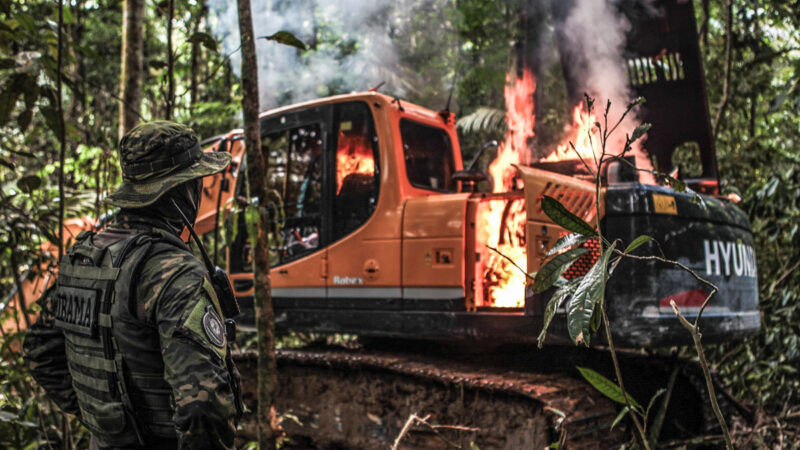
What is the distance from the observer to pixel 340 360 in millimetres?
5457

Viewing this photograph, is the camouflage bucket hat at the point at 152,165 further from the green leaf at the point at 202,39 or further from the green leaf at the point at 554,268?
the green leaf at the point at 202,39

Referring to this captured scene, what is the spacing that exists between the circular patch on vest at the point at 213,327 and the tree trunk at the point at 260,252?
2169 mm

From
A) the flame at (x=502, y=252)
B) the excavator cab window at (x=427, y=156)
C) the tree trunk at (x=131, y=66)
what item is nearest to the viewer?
the flame at (x=502, y=252)

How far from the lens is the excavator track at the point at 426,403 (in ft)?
14.3

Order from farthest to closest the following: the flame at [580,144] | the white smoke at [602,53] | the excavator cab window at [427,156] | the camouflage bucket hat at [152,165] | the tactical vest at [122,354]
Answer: the white smoke at [602,53]
the excavator cab window at [427,156]
the flame at [580,144]
the camouflage bucket hat at [152,165]
the tactical vest at [122,354]

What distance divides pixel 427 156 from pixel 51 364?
12.6ft

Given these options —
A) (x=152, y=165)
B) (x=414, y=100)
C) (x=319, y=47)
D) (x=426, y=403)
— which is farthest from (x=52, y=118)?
(x=414, y=100)

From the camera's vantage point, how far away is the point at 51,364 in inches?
100

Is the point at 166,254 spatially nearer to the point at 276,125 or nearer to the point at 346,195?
the point at 346,195

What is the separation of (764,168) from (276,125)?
19.1 ft

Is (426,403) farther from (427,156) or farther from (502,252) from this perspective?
(427,156)

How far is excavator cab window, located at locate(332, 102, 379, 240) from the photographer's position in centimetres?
537

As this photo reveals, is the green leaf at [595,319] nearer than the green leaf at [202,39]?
Yes

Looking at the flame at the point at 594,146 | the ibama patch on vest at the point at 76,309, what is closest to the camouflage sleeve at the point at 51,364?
the ibama patch on vest at the point at 76,309
